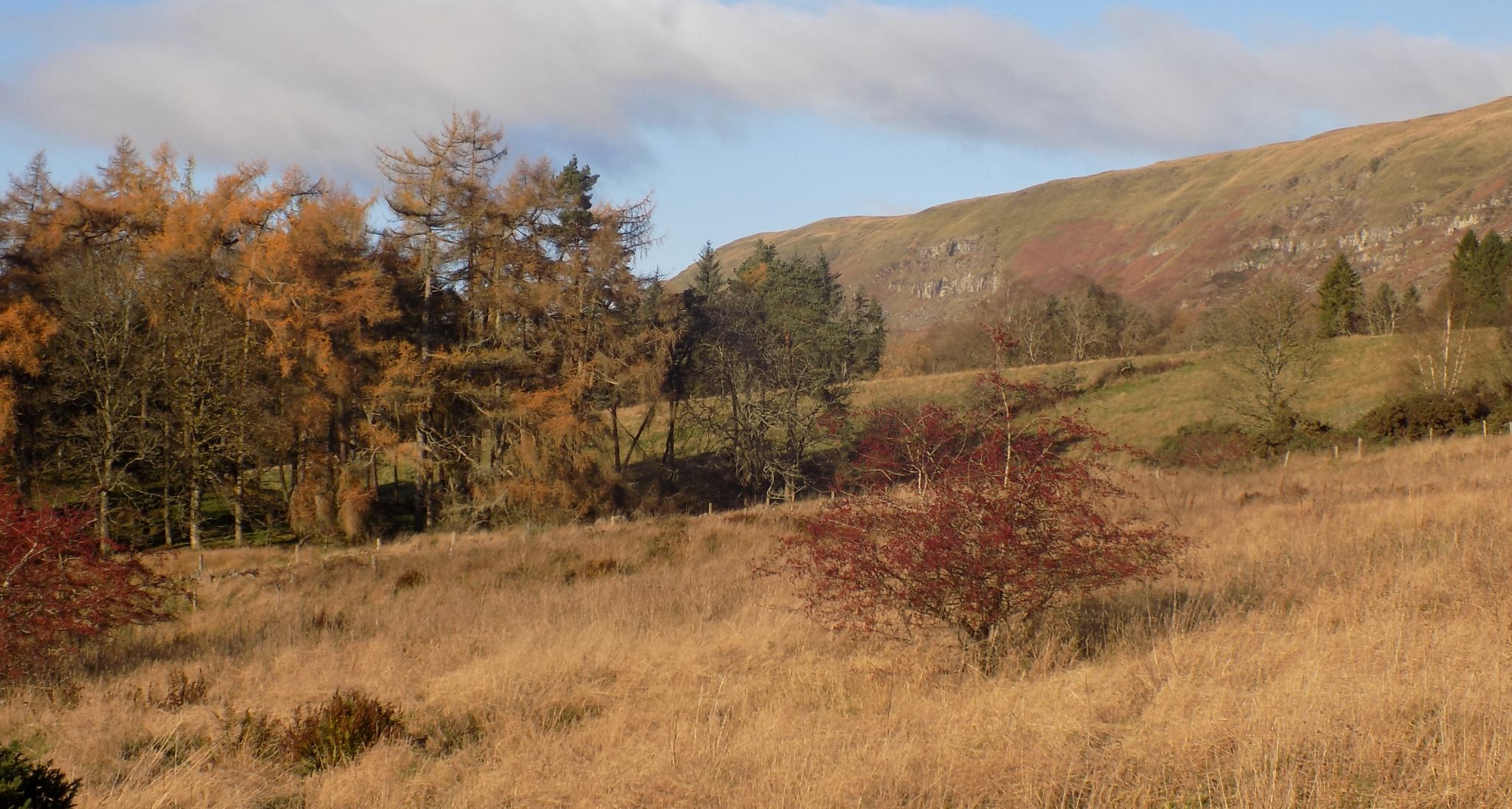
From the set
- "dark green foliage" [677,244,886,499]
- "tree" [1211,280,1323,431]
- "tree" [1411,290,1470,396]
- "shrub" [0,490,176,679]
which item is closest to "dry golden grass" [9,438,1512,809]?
"shrub" [0,490,176,679]

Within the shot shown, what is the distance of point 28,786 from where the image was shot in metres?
4.26

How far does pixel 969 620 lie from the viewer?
7809 millimetres

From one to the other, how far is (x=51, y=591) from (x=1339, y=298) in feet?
234

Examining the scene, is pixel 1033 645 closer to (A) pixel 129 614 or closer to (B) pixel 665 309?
(A) pixel 129 614

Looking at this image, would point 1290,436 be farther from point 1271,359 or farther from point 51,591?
point 51,591

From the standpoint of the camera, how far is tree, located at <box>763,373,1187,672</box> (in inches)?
296

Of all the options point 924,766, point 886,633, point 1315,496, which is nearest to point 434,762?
point 924,766

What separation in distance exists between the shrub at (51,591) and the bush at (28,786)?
6693 mm

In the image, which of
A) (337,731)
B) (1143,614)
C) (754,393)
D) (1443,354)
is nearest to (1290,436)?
(1443,354)

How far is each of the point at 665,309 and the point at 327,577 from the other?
808 inches

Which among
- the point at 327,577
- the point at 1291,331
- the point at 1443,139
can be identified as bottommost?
the point at 327,577

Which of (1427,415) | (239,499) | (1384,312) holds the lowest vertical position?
(1427,415)

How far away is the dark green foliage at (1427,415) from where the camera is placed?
3384 centimetres

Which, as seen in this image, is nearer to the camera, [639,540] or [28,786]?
[28,786]
